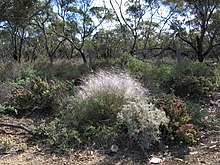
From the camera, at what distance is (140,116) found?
10.6ft

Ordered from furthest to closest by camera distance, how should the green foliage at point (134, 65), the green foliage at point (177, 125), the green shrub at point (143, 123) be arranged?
the green foliage at point (134, 65)
the green foliage at point (177, 125)
the green shrub at point (143, 123)

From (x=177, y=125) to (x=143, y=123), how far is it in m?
0.51

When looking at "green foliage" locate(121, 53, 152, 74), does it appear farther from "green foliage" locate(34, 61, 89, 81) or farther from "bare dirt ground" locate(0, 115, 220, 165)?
"bare dirt ground" locate(0, 115, 220, 165)

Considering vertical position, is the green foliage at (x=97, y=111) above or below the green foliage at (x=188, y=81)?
below

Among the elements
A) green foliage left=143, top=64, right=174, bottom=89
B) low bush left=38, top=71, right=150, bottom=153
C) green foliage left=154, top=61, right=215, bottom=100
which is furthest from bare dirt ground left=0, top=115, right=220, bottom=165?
green foliage left=143, top=64, right=174, bottom=89

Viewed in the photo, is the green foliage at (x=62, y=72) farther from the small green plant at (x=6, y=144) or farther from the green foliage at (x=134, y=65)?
the small green plant at (x=6, y=144)

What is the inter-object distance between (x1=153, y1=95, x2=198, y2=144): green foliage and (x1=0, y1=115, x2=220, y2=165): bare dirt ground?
126 millimetres

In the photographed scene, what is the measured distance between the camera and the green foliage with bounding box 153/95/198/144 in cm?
328

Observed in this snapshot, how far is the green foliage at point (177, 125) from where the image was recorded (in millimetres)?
3283

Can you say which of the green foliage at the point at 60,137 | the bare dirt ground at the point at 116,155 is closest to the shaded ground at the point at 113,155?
the bare dirt ground at the point at 116,155

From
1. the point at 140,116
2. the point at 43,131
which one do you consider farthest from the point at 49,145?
the point at 140,116

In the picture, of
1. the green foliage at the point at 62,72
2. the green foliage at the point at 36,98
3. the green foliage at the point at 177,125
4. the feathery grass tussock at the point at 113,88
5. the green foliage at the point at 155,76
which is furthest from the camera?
the green foliage at the point at 62,72

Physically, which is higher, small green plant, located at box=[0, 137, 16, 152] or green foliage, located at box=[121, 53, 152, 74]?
green foliage, located at box=[121, 53, 152, 74]

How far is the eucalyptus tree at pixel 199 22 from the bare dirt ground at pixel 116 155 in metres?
12.1
